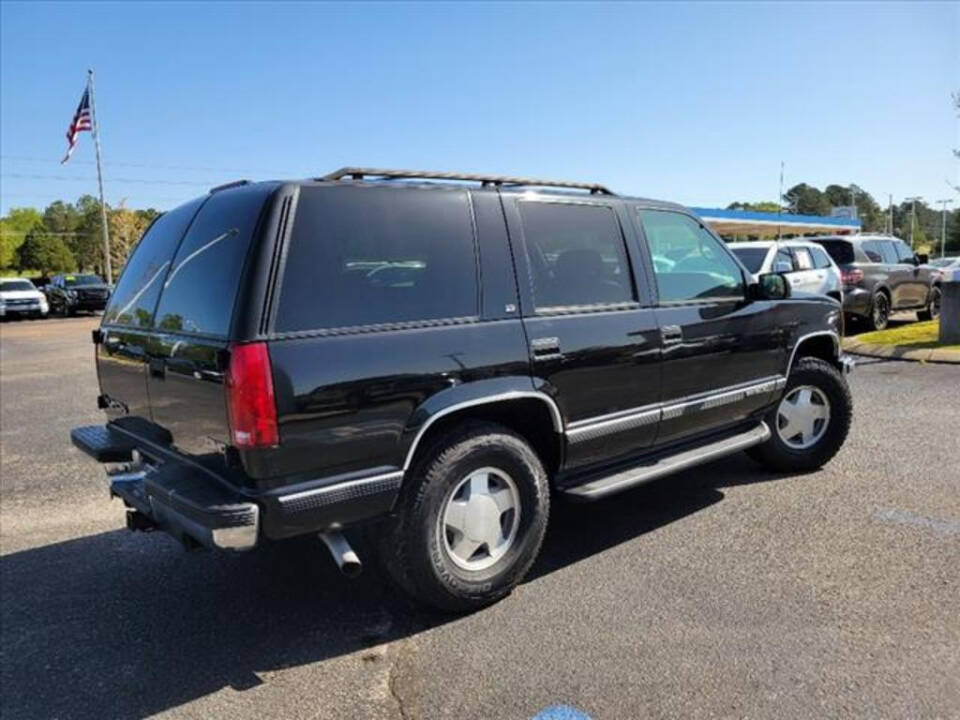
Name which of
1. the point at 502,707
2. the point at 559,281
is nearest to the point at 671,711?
the point at 502,707

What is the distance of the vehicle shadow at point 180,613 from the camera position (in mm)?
3135

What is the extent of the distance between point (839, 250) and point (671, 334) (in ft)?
37.6

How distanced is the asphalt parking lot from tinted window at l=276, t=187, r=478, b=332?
4.75 feet

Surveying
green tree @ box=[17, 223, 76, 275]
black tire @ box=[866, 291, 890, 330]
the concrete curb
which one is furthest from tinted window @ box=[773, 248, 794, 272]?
green tree @ box=[17, 223, 76, 275]

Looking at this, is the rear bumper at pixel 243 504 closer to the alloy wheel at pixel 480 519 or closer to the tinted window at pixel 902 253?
the alloy wheel at pixel 480 519

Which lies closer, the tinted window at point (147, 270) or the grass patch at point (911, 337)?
the tinted window at point (147, 270)

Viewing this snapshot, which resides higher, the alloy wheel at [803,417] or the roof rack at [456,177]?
the roof rack at [456,177]

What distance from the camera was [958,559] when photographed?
393cm

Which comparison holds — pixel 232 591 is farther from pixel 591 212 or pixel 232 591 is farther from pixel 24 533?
pixel 591 212

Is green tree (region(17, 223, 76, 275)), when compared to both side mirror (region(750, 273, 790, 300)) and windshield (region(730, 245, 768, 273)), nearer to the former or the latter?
windshield (region(730, 245, 768, 273))

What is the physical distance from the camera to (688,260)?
4.76m

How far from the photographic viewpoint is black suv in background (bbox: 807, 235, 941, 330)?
13781mm

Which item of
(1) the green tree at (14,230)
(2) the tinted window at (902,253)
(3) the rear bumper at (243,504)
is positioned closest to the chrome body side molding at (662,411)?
(3) the rear bumper at (243,504)

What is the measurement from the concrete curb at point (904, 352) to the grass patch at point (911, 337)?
19cm
